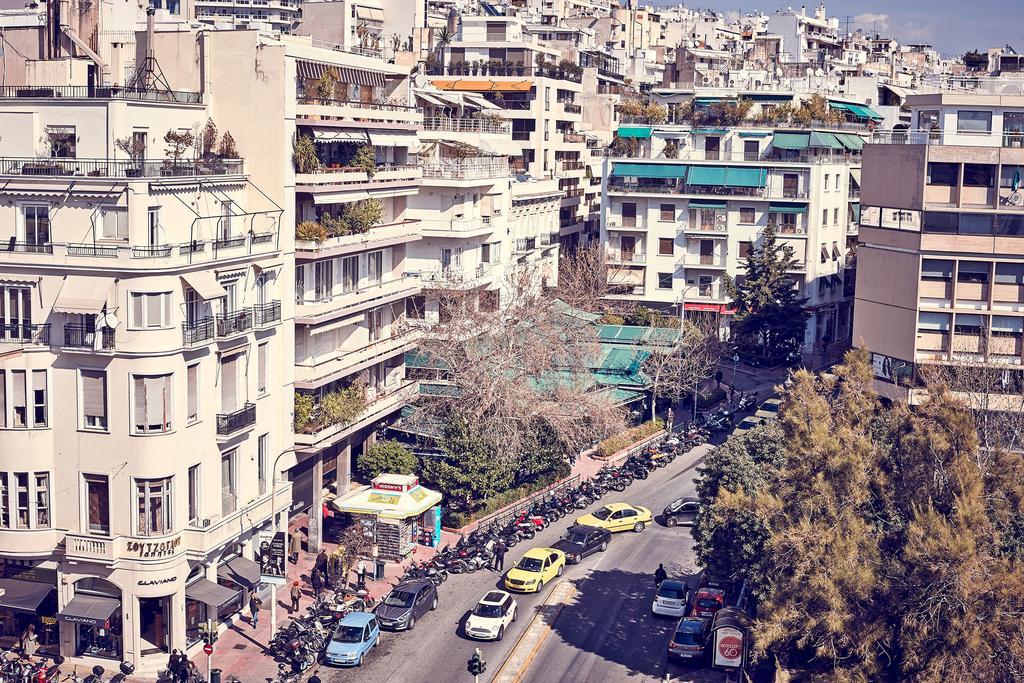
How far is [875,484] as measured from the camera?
134 feet

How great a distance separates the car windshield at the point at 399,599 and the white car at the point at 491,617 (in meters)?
2.27

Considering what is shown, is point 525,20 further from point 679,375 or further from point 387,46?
point 679,375

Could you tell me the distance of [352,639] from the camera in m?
44.7

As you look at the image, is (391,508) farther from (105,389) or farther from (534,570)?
(105,389)

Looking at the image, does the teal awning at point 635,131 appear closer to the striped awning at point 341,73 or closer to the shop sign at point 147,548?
the striped awning at point 341,73

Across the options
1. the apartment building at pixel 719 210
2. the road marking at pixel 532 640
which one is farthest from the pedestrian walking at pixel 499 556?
the apartment building at pixel 719 210

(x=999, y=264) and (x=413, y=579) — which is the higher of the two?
(x=999, y=264)

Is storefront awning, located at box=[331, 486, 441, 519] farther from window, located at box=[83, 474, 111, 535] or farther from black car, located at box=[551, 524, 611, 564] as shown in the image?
window, located at box=[83, 474, 111, 535]

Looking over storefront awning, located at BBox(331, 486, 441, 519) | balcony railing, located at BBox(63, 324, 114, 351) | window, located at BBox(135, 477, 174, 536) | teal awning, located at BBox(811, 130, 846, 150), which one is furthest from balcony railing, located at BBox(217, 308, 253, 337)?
teal awning, located at BBox(811, 130, 846, 150)

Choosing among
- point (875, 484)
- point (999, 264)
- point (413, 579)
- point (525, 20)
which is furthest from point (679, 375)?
point (525, 20)

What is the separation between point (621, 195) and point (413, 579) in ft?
161

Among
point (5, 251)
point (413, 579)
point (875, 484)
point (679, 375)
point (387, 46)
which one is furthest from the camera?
point (387, 46)

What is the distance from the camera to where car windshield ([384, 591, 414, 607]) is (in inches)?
1890

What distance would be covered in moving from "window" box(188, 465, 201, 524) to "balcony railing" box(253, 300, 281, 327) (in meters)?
6.29
